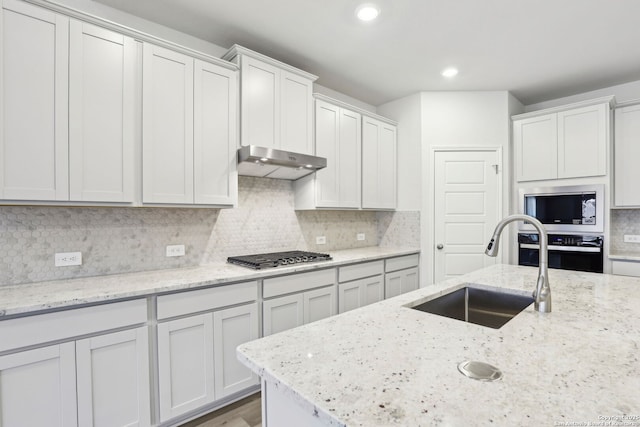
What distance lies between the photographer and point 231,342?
2.15 meters

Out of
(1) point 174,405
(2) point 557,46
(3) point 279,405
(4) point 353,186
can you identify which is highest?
(2) point 557,46

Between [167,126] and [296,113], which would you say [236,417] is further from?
Result: [296,113]

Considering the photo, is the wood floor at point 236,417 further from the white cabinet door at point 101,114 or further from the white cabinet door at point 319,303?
the white cabinet door at point 101,114

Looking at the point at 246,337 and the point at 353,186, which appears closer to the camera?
the point at 246,337

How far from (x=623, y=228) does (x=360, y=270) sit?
9.80 feet

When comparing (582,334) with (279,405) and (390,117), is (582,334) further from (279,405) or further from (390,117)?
(390,117)

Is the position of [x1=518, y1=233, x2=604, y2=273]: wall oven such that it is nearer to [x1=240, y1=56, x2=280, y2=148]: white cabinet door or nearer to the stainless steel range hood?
the stainless steel range hood

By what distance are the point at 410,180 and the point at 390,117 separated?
2.94ft

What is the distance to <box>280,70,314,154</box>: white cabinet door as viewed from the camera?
2.79m

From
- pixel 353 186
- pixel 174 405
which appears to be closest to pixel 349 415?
pixel 174 405

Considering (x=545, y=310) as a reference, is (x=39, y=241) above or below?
above

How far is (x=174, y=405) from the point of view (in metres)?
1.92

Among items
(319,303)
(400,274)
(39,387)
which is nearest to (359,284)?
(319,303)

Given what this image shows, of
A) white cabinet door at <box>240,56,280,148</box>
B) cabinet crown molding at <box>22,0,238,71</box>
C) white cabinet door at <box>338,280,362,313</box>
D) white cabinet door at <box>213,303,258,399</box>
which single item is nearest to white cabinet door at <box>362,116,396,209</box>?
white cabinet door at <box>338,280,362,313</box>
